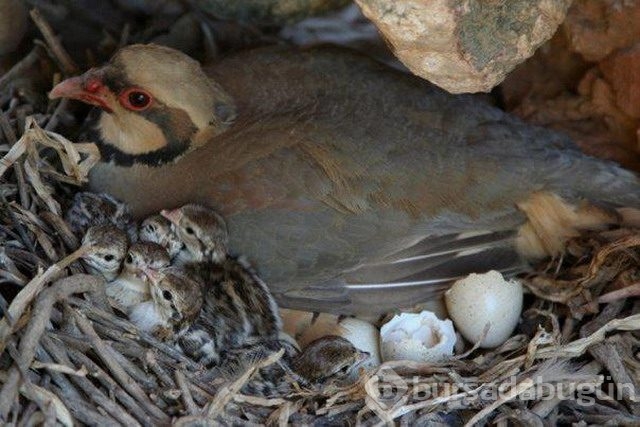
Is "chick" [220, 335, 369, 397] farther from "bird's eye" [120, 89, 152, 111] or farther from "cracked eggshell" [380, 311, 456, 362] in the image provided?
"bird's eye" [120, 89, 152, 111]

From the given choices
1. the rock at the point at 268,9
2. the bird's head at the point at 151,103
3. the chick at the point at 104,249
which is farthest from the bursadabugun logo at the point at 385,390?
the rock at the point at 268,9

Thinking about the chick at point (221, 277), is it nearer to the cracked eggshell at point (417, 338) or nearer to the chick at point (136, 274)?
the chick at point (136, 274)

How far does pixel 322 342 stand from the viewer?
10.1 ft

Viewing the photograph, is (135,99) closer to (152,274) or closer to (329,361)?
(152,274)

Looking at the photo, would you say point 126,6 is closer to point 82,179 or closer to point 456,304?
point 82,179

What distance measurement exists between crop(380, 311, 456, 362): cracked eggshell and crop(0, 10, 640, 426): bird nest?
0.25 feet

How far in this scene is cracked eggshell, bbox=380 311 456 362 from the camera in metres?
3.16

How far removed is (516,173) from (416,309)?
0.56 metres

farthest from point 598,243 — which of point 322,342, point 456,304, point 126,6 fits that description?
point 126,6

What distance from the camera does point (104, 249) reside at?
2996 mm

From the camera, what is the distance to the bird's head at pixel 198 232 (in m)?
3.11

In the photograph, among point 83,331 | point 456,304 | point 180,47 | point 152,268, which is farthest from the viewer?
point 180,47

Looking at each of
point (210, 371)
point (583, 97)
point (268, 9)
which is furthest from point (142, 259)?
point (583, 97)

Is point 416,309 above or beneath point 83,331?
beneath
